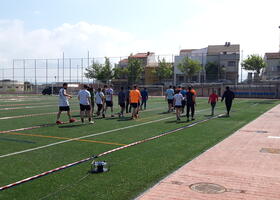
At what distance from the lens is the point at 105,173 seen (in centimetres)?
617

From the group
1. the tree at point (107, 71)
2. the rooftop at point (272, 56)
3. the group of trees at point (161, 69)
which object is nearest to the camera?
the group of trees at point (161, 69)

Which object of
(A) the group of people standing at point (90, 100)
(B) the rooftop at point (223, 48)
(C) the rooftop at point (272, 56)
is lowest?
(A) the group of people standing at point (90, 100)

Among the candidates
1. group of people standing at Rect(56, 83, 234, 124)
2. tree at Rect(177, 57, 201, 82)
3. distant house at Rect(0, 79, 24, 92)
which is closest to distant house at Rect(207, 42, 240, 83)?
tree at Rect(177, 57, 201, 82)

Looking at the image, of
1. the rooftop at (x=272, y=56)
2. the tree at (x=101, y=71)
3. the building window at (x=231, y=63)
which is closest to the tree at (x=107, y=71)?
the tree at (x=101, y=71)

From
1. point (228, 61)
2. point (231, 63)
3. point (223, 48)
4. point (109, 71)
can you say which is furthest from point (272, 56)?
point (109, 71)

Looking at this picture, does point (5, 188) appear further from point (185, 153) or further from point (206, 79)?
point (206, 79)

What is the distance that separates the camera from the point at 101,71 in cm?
6544

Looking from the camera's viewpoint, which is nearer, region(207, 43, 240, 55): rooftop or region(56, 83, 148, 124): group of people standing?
region(56, 83, 148, 124): group of people standing

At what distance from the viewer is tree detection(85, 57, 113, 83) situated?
63856mm

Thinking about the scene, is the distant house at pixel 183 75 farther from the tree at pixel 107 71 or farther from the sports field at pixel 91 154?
the sports field at pixel 91 154

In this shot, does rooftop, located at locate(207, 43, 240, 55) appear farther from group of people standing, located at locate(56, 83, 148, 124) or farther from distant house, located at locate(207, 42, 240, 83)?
group of people standing, located at locate(56, 83, 148, 124)

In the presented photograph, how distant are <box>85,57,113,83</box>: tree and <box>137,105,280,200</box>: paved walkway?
55.9 m

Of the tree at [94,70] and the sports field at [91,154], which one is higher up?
the tree at [94,70]

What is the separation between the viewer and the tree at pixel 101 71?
6386 cm
